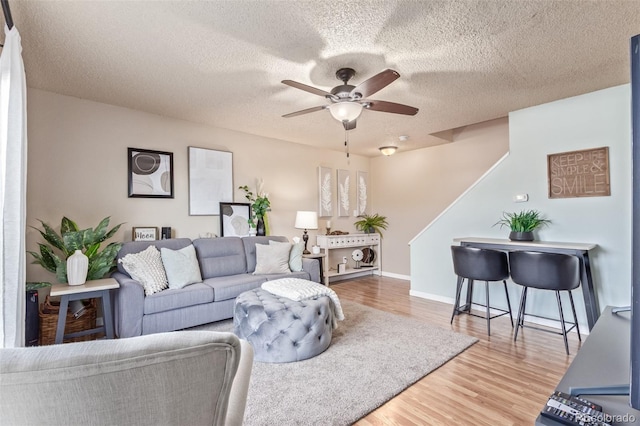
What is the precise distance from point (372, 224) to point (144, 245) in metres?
4.10

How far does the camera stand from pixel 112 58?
2.44 metres

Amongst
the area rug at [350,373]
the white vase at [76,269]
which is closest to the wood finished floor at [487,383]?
the area rug at [350,373]

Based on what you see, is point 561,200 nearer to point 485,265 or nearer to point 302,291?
point 485,265

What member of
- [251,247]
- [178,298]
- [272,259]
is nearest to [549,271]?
[272,259]

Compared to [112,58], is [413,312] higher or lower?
lower

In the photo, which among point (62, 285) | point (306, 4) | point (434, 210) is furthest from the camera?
point (434, 210)

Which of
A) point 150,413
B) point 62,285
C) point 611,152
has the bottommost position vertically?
point 62,285

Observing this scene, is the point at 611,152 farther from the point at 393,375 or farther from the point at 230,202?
the point at 230,202

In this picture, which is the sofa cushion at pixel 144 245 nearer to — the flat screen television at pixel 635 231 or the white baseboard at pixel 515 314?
the white baseboard at pixel 515 314

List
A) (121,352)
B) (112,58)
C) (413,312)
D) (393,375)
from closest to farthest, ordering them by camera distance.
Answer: (121,352)
(393,375)
(112,58)
(413,312)

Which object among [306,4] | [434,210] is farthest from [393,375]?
[434,210]

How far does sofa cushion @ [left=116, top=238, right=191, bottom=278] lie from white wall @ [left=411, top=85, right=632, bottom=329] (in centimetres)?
337

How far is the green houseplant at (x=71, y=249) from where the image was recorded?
280 centimetres

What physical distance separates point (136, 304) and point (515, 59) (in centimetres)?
392
